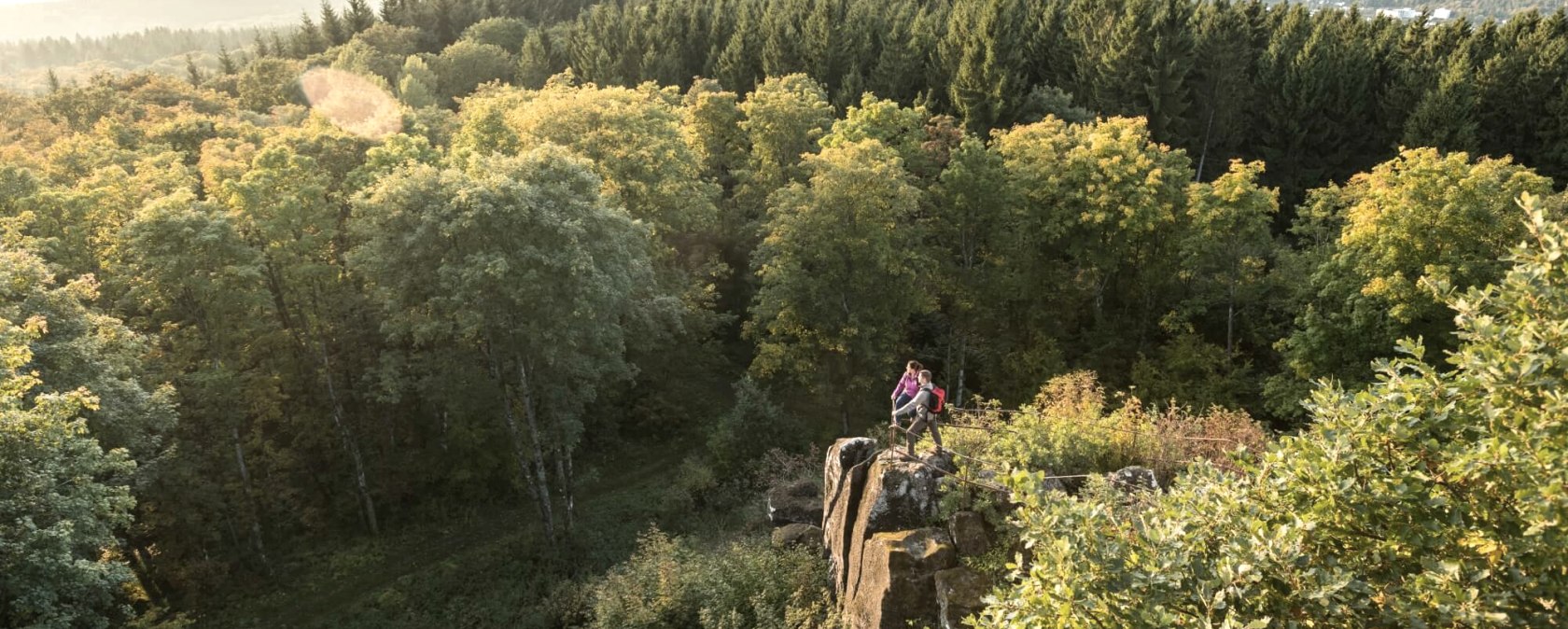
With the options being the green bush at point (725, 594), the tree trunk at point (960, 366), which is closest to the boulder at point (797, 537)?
the green bush at point (725, 594)

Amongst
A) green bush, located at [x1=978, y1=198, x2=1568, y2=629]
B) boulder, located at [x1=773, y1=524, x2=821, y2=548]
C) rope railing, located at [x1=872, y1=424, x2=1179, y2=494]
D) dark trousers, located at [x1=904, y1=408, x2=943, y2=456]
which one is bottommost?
boulder, located at [x1=773, y1=524, x2=821, y2=548]

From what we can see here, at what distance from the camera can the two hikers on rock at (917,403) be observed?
1409 centimetres

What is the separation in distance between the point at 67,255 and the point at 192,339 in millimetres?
4083

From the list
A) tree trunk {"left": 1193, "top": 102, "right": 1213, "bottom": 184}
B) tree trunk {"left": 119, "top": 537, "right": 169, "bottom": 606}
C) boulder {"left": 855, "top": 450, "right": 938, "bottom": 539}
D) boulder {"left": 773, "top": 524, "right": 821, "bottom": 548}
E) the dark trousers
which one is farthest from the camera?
tree trunk {"left": 1193, "top": 102, "right": 1213, "bottom": 184}

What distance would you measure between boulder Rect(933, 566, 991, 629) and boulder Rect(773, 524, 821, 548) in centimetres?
505

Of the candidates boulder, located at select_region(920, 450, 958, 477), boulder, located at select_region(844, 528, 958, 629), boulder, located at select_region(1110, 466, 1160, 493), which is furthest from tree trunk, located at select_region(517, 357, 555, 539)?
boulder, located at select_region(1110, 466, 1160, 493)

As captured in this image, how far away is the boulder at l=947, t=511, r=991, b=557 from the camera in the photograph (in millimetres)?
13672

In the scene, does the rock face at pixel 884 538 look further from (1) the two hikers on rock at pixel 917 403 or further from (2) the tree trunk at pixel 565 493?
(2) the tree trunk at pixel 565 493

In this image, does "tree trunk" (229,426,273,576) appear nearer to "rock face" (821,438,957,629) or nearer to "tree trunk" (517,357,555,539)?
"tree trunk" (517,357,555,539)

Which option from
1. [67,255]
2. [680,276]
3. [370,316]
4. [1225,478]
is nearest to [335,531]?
[370,316]

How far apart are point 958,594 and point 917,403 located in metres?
3.19

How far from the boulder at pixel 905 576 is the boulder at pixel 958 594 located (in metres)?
0.20

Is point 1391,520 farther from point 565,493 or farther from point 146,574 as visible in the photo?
point 146,574

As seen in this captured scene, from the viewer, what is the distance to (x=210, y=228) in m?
22.4
